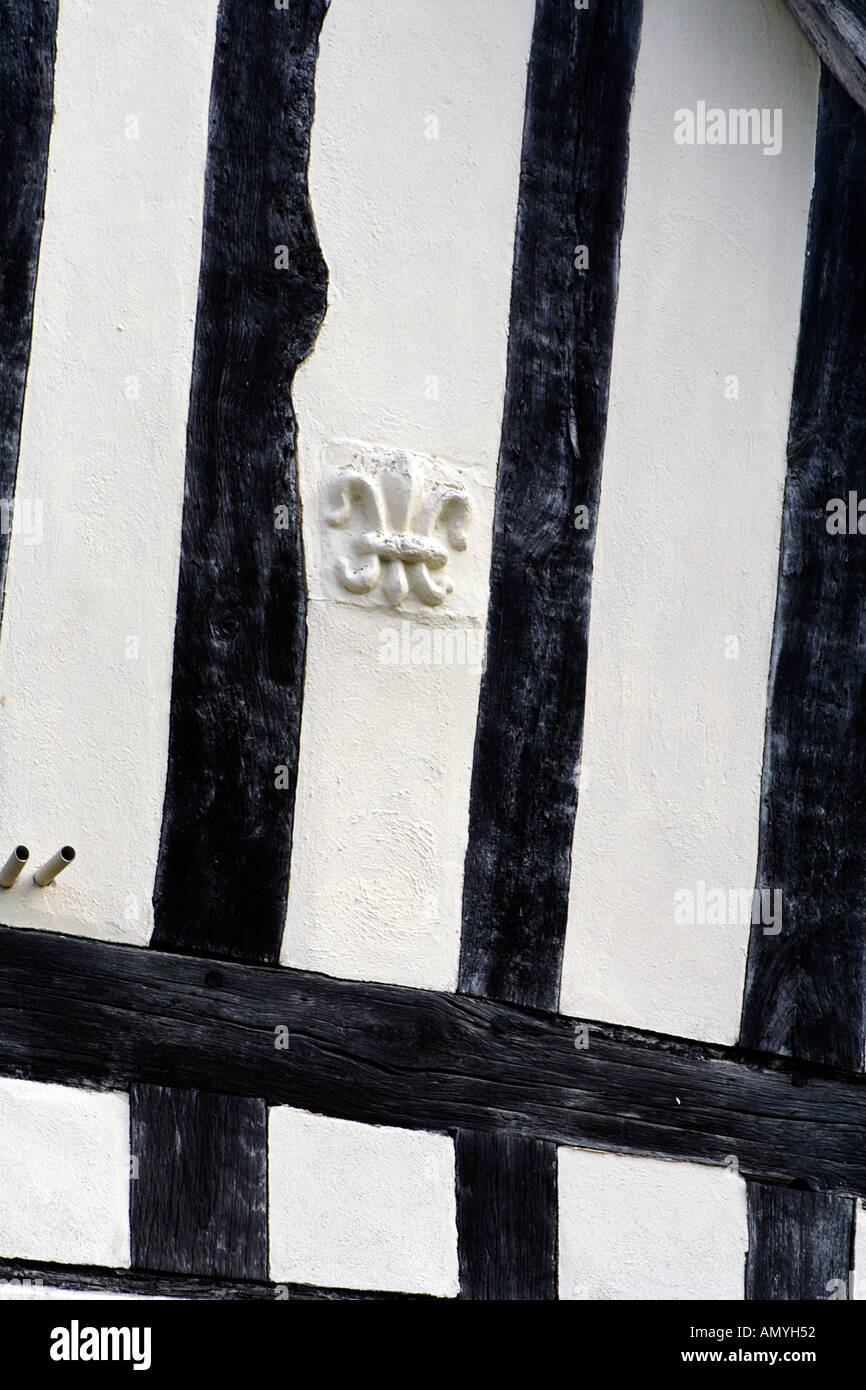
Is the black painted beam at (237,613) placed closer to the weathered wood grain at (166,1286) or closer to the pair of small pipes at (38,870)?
the weathered wood grain at (166,1286)

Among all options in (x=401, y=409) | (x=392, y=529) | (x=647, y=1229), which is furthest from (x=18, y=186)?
(x=647, y=1229)

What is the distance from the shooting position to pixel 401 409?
4.92 metres

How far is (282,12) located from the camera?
4.92 m

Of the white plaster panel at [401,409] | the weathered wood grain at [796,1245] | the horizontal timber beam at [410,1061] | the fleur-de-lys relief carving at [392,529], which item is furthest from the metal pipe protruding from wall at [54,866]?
the weathered wood grain at [796,1245]

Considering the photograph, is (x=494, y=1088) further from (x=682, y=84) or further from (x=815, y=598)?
(x=682, y=84)

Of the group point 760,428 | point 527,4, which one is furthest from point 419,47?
point 760,428

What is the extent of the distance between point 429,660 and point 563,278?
1074 millimetres

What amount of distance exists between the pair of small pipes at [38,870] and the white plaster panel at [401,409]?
60 cm

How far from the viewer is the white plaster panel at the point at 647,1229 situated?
478 cm

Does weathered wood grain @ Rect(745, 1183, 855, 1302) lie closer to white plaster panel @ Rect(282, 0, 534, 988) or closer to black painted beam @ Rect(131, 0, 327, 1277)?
white plaster panel @ Rect(282, 0, 534, 988)

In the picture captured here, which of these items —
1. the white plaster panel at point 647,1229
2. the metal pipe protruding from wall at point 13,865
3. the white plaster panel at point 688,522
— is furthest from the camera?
the white plaster panel at point 688,522

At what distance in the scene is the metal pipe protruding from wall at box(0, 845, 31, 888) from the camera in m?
4.28

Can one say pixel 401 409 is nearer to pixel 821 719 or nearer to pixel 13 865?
pixel 821 719

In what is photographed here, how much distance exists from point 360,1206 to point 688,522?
195cm
